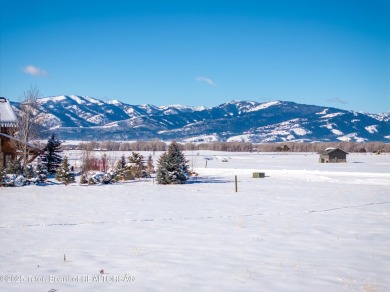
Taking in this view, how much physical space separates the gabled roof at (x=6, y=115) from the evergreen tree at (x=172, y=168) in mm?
19874

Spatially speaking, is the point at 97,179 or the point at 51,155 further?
the point at 51,155

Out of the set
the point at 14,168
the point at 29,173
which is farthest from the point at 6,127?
the point at 29,173

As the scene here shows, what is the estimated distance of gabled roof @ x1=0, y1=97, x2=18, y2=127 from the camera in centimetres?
4159

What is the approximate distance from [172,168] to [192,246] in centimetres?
2248

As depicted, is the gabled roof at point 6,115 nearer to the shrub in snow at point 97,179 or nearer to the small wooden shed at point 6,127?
the small wooden shed at point 6,127

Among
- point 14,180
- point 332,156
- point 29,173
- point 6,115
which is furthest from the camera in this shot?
point 332,156

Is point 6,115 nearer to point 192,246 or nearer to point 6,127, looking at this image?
point 6,127

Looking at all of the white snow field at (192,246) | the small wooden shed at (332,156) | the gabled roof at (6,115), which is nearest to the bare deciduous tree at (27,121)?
the gabled roof at (6,115)

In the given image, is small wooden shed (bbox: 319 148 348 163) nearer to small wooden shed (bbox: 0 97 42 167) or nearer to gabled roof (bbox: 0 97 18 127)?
small wooden shed (bbox: 0 97 42 167)

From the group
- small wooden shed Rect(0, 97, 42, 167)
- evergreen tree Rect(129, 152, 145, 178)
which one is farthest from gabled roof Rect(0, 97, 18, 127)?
evergreen tree Rect(129, 152, 145, 178)

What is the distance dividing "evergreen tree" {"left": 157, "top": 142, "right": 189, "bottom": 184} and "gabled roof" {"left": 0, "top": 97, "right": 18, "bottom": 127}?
19.9 metres

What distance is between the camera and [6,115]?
42.3m

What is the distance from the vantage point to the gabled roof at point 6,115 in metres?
41.6

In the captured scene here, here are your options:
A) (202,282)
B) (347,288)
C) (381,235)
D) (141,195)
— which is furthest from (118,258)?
(141,195)
